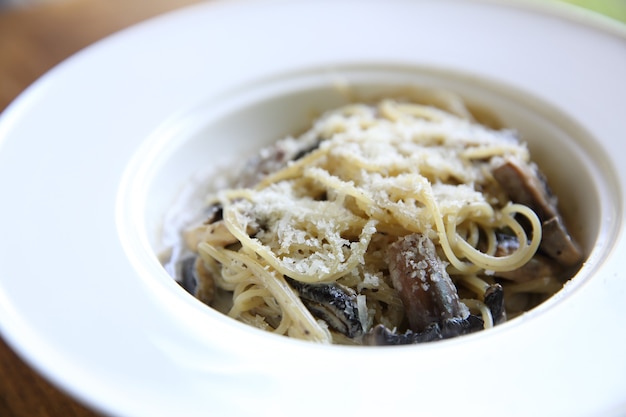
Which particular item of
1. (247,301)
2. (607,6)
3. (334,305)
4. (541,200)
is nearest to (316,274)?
(334,305)

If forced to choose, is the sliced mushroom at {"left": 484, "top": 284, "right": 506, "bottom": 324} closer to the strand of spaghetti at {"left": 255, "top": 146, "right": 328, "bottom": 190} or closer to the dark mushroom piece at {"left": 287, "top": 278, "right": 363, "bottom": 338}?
the dark mushroom piece at {"left": 287, "top": 278, "right": 363, "bottom": 338}

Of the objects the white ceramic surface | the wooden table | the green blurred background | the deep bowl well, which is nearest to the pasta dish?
the deep bowl well

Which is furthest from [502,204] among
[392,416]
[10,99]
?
[10,99]

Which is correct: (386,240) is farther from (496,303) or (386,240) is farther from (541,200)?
(541,200)

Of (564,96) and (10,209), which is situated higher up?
(564,96)

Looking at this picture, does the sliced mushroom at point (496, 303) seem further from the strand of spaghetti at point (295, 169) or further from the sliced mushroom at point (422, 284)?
the strand of spaghetti at point (295, 169)

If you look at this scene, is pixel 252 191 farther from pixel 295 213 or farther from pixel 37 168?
pixel 37 168

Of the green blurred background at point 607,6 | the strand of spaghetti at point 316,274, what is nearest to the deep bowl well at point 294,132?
the strand of spaghetti at point 316,274
